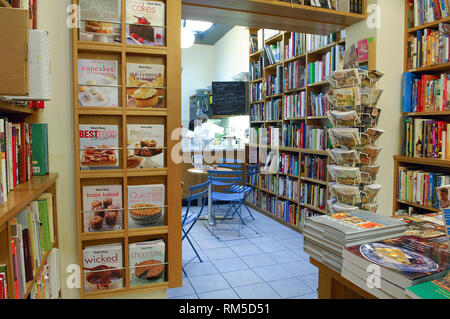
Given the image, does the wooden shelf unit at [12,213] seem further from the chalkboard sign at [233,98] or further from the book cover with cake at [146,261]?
the chalkboard sign at [233,98]

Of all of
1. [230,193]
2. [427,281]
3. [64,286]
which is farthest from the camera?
[230,193]

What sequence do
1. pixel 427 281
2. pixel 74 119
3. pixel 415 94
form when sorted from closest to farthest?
pixel 427 281 < pixel 74 119 < pixel 415 94

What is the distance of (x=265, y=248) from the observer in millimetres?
3621

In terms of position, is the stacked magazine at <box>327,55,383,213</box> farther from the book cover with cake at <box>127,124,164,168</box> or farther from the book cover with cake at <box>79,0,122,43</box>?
the book cover with cake at <box>79,0,122,43</box>

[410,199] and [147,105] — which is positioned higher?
[147,105]

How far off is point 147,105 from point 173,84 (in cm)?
20

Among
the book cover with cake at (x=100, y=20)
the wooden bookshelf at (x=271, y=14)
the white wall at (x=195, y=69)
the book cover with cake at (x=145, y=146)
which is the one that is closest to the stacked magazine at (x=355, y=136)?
the wooden bookshelf at (x=271, y=14)

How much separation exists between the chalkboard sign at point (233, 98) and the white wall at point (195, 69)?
2646 millimetres

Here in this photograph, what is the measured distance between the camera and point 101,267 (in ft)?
6.23

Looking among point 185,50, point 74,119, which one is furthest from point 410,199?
point 185,50

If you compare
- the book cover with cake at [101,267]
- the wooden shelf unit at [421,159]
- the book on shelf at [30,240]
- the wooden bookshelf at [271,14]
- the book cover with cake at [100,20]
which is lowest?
the book cover with cake at [101,267]

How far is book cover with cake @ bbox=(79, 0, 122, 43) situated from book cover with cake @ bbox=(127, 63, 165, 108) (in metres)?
0.19

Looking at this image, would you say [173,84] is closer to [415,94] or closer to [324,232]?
[324,232]

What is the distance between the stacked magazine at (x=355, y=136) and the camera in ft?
7.41
